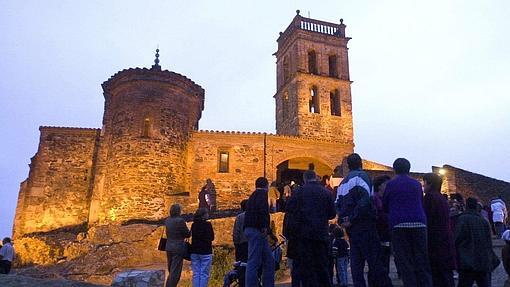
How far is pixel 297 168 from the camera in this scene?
82.4 feet

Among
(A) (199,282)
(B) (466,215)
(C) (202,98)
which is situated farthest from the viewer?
(C) (202,98)

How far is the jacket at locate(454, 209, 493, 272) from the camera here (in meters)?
5.77

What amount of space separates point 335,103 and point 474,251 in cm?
2623

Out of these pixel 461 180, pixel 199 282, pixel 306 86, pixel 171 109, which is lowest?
pixel 199 282

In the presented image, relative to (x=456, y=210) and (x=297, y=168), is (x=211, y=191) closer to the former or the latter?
(x=297, y=168)

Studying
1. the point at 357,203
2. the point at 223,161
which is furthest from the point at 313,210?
the point at 223,161

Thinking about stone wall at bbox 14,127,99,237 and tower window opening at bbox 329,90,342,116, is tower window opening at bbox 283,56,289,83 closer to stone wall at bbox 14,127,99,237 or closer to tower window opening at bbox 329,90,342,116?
tower window opening at bbox 329,90,342,116

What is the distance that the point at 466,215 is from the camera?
6121 mm

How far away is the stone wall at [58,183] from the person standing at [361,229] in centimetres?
1820

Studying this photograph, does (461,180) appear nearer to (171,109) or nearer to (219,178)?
(219,178)

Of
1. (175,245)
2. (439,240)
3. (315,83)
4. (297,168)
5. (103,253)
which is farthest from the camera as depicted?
(315,83)

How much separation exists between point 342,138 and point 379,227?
24.2 m

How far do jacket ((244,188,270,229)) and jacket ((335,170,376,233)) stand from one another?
1144mm

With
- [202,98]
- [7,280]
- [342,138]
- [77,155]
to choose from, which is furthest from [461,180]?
[7,280]
